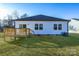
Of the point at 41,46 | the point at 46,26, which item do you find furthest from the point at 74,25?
the point at 41,46

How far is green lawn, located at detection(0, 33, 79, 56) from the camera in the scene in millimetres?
20078

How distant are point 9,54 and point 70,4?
99 centimetres

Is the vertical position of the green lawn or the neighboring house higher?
the neighboring house

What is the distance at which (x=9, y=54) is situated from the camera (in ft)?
65.9

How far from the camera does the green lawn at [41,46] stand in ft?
65.9

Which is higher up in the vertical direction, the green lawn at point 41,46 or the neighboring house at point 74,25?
the neighboring house at point 74,25

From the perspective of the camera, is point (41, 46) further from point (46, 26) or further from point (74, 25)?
point (74, 25)

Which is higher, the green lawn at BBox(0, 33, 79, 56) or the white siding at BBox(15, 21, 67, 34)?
the white siding at BBox(15, 21, 67, 34)

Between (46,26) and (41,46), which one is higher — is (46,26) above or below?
above

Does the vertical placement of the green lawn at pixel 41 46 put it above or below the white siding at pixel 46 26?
below

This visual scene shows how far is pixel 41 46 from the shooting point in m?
20.1

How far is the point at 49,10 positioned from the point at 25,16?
31 cm

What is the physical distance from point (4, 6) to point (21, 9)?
8.5 inches

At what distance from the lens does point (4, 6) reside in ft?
65.9
